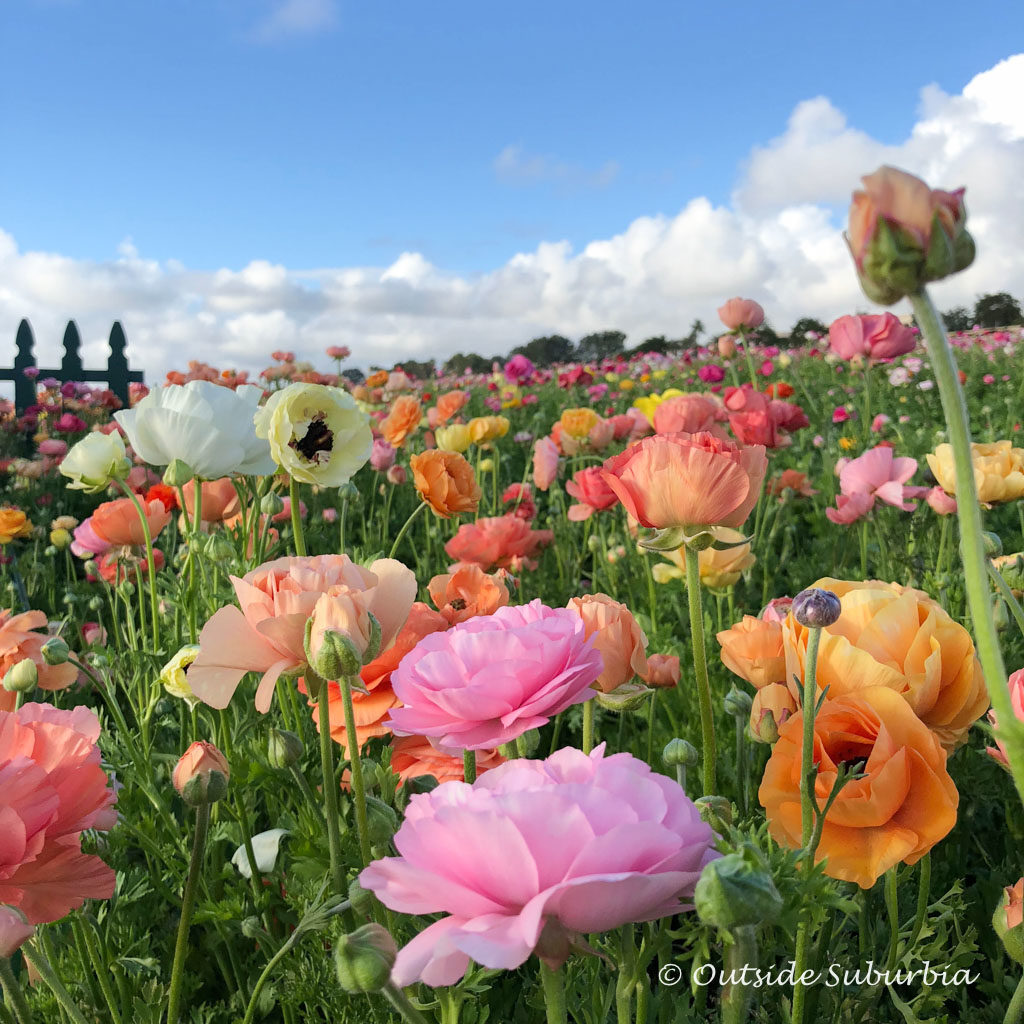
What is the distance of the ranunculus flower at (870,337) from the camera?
2.63 m

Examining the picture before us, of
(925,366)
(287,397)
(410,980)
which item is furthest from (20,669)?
(925,366)

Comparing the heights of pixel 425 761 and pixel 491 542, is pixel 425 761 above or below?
below

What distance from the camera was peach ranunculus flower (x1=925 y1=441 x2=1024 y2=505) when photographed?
1688 millimetres

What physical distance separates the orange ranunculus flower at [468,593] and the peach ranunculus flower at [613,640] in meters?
0.27

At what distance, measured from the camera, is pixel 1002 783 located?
1.44 meters

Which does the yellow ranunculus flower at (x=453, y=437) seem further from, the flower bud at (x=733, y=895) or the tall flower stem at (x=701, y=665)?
the flower bud at (x=733, y=895)

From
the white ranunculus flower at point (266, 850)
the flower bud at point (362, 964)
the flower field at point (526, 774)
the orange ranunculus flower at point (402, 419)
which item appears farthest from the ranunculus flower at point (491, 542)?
the flower bud at point (362, 964)

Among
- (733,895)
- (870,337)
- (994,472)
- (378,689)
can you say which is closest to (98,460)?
(378,689)

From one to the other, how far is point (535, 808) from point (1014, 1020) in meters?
0.43

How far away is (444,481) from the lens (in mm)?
1698

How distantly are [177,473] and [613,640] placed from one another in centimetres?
83

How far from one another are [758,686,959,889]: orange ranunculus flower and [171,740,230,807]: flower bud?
1.47ft

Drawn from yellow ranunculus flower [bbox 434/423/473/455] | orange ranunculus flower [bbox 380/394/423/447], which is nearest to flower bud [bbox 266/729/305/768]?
orange ranunculus flower [bbox 380/394/423/447]

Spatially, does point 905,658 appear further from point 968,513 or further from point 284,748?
point 284,748
